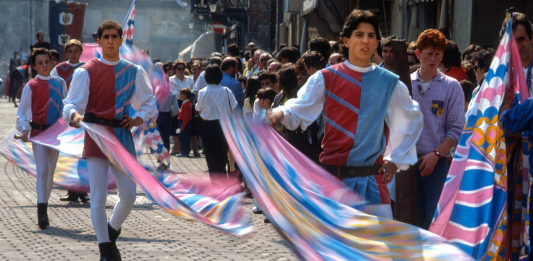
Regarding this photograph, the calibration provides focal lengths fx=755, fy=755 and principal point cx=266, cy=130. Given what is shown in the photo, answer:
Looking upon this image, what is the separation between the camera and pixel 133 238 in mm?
6832

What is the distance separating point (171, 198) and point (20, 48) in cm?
6467

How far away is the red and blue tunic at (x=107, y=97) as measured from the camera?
18.7 ft

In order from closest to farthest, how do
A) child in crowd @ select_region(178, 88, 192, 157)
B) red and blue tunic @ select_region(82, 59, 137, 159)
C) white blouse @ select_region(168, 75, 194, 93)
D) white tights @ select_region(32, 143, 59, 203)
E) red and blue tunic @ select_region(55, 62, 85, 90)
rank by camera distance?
red and blue tunic @ select_region(82, 59, 137, 159) → white tights @ select_region(32, 143, 59, 203) → red and blue tunic @ select_region(55, 62, 85, 90) → child in crowd @ select_region(178, 88, 192, 157) → white blouse @ select_region(168, 75, 194, 93)

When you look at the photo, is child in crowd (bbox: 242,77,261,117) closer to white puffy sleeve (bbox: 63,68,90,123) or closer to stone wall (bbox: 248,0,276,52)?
white puffy sleeve (bbox: 63,68,90,123)

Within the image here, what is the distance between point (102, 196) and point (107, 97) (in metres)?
0.75

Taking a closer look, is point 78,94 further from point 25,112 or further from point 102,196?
point 25,112

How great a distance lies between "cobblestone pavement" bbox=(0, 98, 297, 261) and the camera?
6164 mm

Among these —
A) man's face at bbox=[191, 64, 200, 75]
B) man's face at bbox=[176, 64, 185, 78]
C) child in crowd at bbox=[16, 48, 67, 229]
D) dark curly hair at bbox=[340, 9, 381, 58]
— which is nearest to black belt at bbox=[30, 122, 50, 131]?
child in crowd at bbox=[16, 48, 67, 229]

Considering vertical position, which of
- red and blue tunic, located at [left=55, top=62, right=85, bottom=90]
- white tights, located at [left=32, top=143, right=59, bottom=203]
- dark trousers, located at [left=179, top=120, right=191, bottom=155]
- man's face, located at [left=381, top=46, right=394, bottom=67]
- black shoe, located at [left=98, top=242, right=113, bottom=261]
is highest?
man's face, located at [left=381, top=46, right=394, bottom=67]

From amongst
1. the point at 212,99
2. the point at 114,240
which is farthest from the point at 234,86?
the point at 114,240

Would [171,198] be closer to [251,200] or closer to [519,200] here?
[519,200]

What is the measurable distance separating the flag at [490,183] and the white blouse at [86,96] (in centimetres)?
251

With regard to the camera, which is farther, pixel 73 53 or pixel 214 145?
pixel 214 145

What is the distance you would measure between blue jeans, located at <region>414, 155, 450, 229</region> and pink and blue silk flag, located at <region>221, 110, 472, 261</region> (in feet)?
4.10
